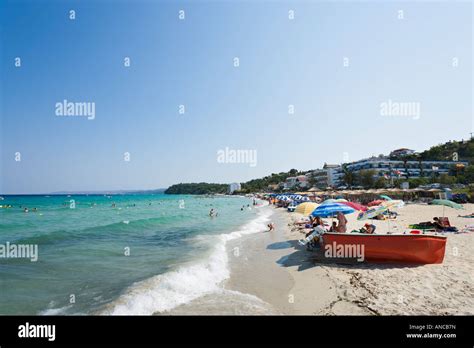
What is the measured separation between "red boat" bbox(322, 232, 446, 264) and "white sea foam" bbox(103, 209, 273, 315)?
512 centimetres

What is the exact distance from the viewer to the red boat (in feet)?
29.2

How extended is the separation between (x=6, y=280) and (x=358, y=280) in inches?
492

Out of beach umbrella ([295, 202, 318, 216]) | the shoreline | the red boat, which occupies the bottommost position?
the shoreline

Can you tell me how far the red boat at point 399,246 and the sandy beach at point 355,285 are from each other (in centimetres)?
36

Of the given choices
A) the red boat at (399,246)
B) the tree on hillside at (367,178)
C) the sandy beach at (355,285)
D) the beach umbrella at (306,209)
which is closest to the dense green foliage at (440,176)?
the tree on hillside at (367,178)

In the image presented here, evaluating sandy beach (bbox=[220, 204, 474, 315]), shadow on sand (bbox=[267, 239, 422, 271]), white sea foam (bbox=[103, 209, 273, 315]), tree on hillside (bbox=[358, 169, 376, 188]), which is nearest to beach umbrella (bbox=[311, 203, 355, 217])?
shadow on sand (bbox=[267, 239, 422, 271])

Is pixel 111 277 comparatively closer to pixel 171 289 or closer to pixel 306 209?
pixel 171 289

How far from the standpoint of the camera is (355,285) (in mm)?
7457

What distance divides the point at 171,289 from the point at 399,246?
8045 mm

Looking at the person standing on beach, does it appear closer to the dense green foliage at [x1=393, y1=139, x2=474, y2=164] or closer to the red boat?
the red boat

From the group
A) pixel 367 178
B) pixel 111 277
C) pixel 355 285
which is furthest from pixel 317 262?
pixel 367 178

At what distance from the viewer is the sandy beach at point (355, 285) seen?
601cm

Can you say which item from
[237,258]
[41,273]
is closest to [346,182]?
[237,258]
